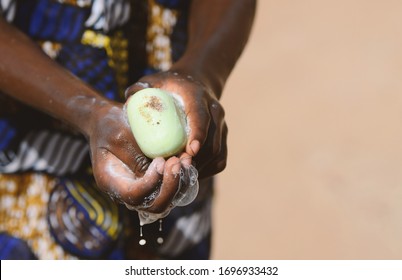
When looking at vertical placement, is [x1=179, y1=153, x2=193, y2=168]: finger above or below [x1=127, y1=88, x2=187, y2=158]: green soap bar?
below

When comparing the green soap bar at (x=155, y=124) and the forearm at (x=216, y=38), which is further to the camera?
the forearm at (x=216, y=38)

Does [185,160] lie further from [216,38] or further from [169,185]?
[216,38]

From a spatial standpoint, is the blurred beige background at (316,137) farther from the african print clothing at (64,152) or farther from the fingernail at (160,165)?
the fingernail at (160,165)

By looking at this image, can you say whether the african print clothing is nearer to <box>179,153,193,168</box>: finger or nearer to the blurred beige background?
<box>179,153,193,168</box>: finger

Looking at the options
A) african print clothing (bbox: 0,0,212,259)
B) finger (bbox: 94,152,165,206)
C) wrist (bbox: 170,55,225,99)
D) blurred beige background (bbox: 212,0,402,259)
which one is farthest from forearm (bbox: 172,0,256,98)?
blurred beige background (bbox: 212,0,402,259)

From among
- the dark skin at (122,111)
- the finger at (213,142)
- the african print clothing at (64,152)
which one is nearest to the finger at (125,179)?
the dark skin at (122,111)

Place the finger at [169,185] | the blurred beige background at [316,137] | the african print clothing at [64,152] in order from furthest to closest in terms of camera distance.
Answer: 1. the blurred beige background at [316,137]
2. the african print clothing at [64,152]
3. the finger at [169,185]

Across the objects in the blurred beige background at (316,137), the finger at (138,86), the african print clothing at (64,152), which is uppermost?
the finger at (138,86)
